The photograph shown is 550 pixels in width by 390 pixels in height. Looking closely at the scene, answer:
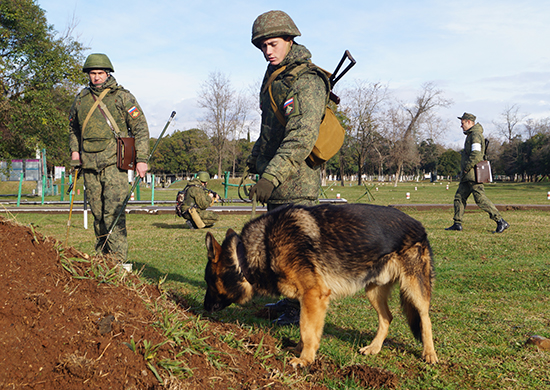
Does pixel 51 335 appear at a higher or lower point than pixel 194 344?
higher

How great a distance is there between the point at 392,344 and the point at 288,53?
2.68 meters

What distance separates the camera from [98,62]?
511cm

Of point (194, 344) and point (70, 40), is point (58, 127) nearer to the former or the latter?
point (70, 40)

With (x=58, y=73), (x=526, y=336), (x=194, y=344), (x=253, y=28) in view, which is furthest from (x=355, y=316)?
(x=58, y=73)

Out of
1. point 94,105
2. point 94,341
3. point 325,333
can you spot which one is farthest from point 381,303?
point 94,105

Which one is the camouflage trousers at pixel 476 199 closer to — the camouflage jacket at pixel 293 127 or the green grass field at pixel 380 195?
the camouflage jacket at pixel 293 127

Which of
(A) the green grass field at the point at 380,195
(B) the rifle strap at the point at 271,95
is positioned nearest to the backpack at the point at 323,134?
(B) the rifle strap at the point at 271,95

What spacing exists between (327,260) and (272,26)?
6.56 ft

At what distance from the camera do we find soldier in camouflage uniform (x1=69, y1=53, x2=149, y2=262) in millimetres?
5148

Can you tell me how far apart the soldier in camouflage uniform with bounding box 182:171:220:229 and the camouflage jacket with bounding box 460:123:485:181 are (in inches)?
253

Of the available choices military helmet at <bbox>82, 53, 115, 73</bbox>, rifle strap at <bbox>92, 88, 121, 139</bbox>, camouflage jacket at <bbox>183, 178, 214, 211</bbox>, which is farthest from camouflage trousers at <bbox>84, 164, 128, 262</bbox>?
camouflage jacket at <bbox>183, 178, 214, 211</bbox>

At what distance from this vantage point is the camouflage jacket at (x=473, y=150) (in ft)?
31.1

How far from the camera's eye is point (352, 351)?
3.21 metres

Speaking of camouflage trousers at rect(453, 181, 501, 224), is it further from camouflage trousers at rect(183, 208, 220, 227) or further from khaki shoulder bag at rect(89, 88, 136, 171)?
khaki shoulder bag at rect(89, 88, 136, 171)
